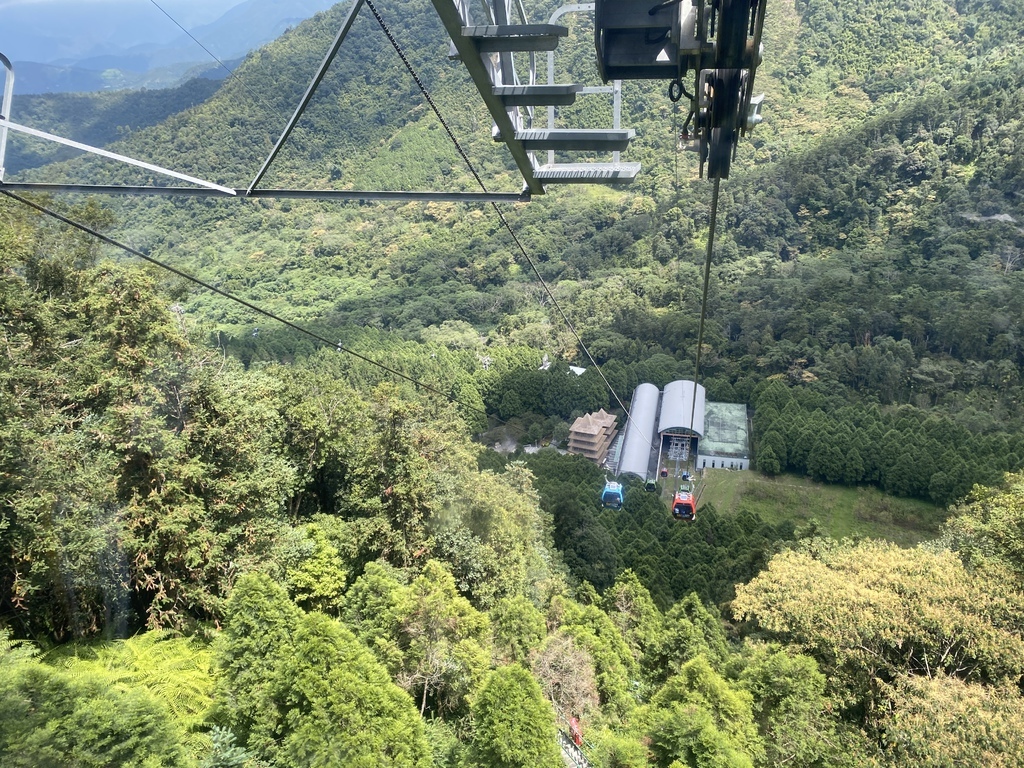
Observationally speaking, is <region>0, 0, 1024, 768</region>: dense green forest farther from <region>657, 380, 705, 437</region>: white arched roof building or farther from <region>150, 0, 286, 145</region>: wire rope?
<region>657, 380, 705, 437</region>: white arched roof building

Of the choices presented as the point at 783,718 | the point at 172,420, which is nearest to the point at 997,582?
the point at 783,718

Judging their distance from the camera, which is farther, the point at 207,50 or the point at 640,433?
the point at 640,433

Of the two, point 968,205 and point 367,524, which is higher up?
point 968,205

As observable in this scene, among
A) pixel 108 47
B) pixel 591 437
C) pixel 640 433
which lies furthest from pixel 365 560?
pixel 591 437

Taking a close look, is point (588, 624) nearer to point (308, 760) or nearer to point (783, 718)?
point (783, 718)

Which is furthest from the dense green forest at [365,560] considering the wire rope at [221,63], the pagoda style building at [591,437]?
the pagoda style building at [591,437]

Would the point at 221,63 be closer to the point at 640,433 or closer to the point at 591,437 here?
the point at 640,433
